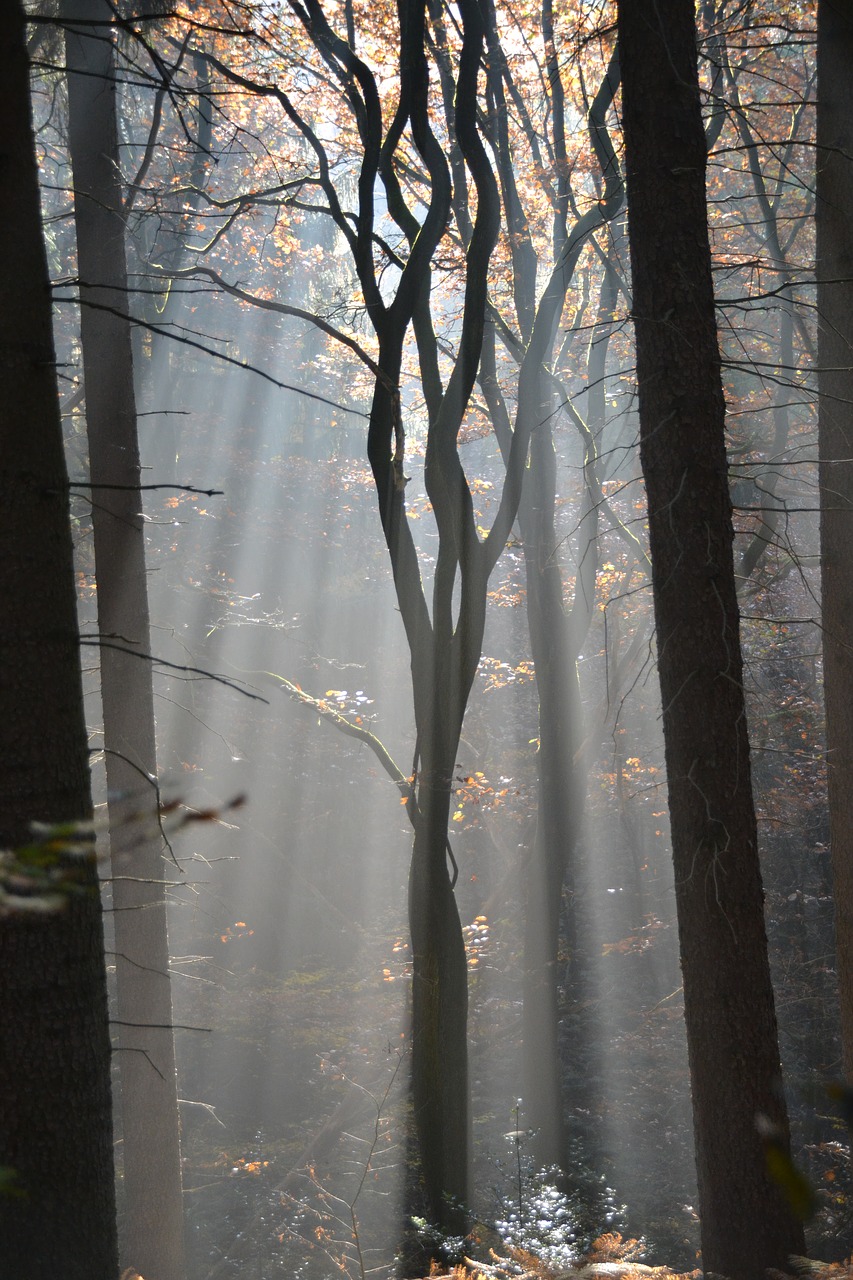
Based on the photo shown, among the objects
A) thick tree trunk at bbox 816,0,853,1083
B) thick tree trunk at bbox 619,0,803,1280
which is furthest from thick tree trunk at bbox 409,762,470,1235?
thick tree trunk at bbox 619,0,803,1280

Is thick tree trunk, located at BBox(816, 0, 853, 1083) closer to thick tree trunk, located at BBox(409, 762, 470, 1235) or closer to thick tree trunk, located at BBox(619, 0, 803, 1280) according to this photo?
thick tree trunk, located at BBox(619, 0, 803, 1280)

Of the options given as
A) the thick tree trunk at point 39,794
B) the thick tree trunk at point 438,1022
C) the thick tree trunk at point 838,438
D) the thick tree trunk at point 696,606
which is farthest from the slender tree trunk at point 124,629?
the thick tree trunk at point 838,438

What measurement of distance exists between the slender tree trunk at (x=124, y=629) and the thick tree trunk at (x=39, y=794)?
3.72 m

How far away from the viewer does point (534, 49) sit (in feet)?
32.0

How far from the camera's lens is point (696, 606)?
450 cm

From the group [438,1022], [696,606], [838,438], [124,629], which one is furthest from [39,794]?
[438,1022]

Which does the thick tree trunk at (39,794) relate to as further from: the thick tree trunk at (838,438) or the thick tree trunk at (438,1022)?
the thick tree trunk at (438,1022)

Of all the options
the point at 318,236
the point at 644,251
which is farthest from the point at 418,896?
the point at 318,236

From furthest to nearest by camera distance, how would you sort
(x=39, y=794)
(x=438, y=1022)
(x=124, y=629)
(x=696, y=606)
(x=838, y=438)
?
(x=438, y=1022) → (x=124, y=629) → (x=838, y=438) → (x=696, y=606) → (x=39, y=794)

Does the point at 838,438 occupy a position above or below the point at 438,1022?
above

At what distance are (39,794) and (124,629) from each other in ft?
14.1

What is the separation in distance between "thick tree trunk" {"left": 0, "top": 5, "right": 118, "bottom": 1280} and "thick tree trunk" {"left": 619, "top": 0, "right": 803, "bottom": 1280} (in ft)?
8.76

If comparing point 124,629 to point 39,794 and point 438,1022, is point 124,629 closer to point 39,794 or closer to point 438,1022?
A: point 438,1022

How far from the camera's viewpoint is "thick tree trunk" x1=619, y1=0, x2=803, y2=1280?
171 inches
